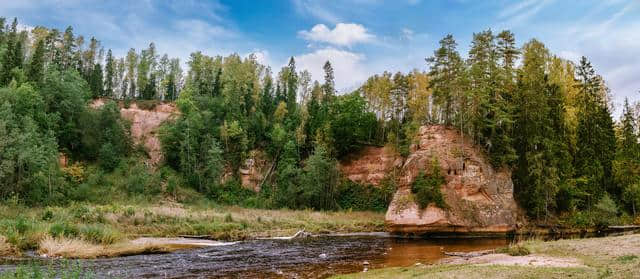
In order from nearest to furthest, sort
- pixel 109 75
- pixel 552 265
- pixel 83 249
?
1. pixel 552 265
2. pixel 83 249
3. pixel 109 75

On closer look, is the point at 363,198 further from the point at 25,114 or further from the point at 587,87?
the point at 25,114

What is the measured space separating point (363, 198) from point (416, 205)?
950 inches

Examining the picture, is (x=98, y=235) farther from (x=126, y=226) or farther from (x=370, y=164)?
(x=370, y=164)

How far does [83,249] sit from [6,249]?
3.68m

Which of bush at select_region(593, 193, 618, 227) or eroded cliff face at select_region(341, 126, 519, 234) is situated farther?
bush at select_region(593, 193, 618, 227)

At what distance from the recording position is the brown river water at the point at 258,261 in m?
20.7

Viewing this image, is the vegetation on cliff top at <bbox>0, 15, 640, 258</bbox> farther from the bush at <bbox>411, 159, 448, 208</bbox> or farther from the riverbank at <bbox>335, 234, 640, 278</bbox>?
the riverbank at <bbox>335, 234, 640, 278</bbox>

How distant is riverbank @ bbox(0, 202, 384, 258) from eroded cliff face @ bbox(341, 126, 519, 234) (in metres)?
6.94

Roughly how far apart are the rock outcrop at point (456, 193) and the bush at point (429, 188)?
0.50m

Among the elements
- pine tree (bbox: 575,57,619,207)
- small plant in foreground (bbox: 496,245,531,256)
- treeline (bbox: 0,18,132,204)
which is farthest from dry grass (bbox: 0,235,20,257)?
pine tree (bbox: 575,57,619,207)

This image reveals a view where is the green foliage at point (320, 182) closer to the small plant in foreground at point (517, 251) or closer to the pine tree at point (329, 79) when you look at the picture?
the pine tree at point (329, 79)

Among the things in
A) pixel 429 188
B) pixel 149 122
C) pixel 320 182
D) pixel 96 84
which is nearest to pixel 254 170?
pixel 320 182

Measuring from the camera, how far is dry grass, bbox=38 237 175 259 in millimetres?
24250

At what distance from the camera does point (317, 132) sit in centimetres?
7181
